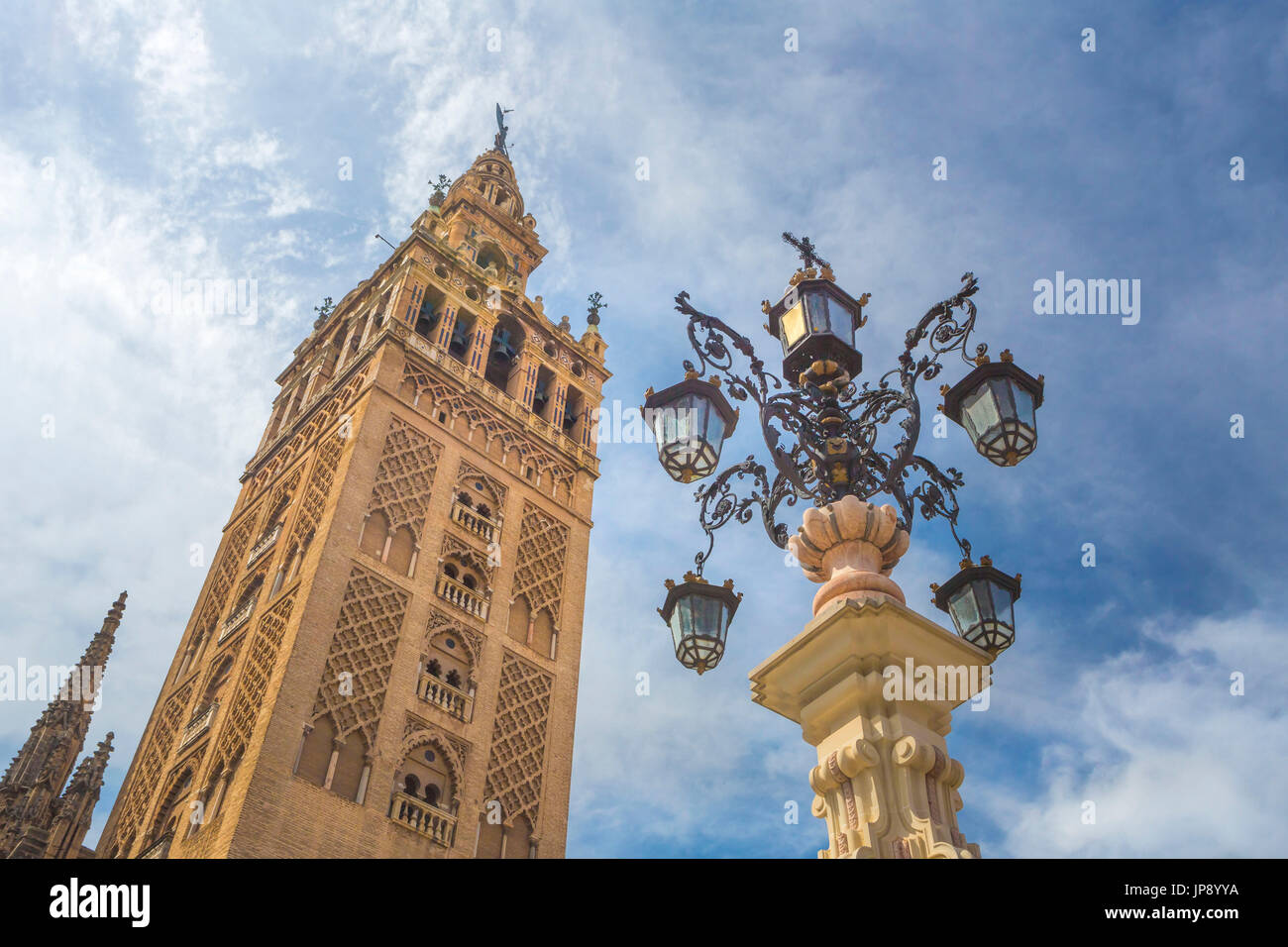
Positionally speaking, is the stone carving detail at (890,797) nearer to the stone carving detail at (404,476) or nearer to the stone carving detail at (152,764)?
the stone carving detail at (404,476)

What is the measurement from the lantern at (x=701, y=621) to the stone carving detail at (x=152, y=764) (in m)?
18.0

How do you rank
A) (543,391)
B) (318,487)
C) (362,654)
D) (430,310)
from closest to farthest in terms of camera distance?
(362,654) < (318,487) < (430,310) < (543,391)

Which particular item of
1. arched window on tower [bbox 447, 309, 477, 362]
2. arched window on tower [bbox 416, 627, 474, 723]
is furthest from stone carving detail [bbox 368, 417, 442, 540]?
arched window on tower [bbox 447, 309, 477, 362]

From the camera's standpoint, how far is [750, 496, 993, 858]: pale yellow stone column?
423 cm

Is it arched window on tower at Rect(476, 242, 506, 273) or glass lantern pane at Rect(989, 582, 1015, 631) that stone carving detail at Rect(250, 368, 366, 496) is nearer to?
arched window on tower at Rect(476, 242, 506, 273)

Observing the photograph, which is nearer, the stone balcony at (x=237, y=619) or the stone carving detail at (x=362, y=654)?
the stone carving detail at (x=362, y=654)

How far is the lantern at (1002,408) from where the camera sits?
19.3 ft

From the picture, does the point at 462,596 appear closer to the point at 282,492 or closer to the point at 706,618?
the point at 282,492

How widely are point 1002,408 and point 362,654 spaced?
1605 centimetres

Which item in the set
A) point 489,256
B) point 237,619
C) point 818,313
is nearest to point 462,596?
point 237,619

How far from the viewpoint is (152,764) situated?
21.8 m

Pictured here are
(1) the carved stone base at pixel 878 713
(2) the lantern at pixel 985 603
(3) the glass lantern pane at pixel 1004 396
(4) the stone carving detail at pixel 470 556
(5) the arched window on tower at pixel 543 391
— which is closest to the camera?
(1) the carved stone base at pixel 878 713

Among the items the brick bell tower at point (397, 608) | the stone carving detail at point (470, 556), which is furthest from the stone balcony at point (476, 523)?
the stone carving detail at point (470, 556)
